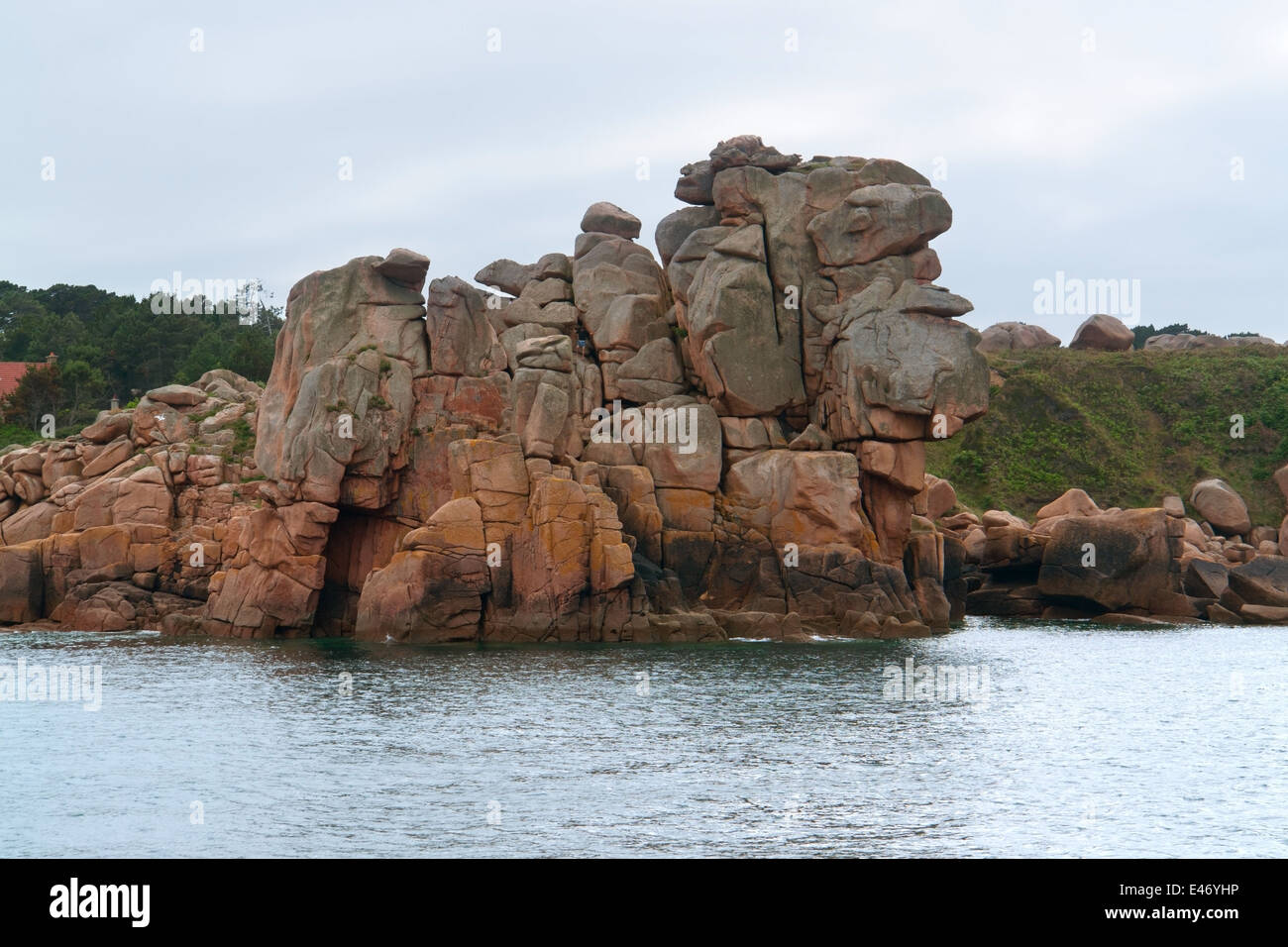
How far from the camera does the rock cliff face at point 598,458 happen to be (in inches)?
2003

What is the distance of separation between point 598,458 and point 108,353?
188 feet

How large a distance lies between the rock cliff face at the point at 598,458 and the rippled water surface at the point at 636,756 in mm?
4331

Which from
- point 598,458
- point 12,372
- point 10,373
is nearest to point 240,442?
point 598,458

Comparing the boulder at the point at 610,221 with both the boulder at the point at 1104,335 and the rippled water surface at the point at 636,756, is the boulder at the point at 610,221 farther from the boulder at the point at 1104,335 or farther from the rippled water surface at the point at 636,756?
the boulder at the point at 1104,335

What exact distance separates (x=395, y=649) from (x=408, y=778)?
65.9 feet

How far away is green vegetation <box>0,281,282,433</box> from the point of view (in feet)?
287

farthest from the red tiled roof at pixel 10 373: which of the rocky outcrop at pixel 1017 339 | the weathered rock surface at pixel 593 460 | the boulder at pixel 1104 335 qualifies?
the boulder at pixel 1104 335

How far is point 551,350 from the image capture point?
2226 inches

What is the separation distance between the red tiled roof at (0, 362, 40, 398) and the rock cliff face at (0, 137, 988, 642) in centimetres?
3601

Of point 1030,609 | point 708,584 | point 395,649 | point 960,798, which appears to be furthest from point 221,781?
point 1030,609

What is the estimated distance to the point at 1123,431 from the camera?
105 m

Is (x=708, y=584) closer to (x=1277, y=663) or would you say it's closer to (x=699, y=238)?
(x=699, y=238)

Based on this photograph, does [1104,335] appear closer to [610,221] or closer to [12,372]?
[610,221]
